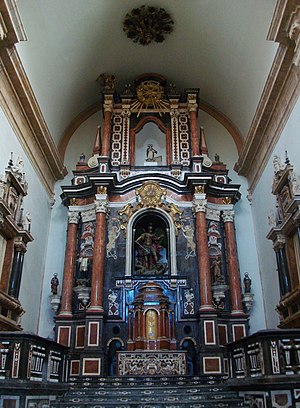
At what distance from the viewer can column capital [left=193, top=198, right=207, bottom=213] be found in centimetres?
1301

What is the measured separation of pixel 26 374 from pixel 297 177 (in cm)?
659

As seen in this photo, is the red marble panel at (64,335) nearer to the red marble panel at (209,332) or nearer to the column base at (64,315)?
the column base at (64,315)

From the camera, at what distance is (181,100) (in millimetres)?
15430

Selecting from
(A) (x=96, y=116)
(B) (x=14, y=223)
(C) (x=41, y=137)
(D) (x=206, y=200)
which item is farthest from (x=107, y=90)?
(B) (x=14, y=223)

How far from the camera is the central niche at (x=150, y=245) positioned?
501 inches

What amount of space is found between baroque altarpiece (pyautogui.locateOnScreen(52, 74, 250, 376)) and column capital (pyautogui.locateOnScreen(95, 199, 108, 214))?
30 millimetres

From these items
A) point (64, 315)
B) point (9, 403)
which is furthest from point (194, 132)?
point (9, 403)

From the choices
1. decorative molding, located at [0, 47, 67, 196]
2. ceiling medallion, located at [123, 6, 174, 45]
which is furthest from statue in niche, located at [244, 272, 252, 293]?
ceiling medallion, located at [123, 6, 174, 45]

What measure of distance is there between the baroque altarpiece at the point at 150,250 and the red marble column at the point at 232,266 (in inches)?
1.2

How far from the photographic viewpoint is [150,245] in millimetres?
13016

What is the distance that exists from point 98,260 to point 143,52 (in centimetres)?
701

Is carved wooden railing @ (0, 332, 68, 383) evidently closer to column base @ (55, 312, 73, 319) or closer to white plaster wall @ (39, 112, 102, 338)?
column base @ (55, 312, 73, 319)

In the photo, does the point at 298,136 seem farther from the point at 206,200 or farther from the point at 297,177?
the point at 206,200

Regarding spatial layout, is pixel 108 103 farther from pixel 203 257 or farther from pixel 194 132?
pixel 203 257
